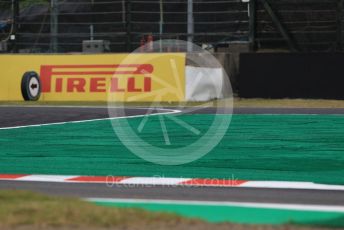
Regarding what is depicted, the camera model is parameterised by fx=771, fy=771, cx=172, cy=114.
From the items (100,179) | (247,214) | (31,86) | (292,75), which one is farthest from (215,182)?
(31,86)

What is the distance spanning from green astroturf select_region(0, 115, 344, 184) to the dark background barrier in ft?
21.5

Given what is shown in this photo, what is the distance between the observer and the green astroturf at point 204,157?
10328 millimetres

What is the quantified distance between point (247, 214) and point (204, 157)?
4534 mm

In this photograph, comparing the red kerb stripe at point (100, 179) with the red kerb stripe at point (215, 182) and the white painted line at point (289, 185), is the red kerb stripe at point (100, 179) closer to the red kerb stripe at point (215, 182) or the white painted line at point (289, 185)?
the red kerb stripe at point (215, 182)

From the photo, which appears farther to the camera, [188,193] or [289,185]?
[289,185]

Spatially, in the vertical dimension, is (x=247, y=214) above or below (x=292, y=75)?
above

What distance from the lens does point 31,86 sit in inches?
984

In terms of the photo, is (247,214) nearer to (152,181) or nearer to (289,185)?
(289,185)

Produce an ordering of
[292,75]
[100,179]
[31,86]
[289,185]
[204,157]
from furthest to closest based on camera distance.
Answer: [31,86] → [292,75] → [204,157] → [100,179] → [289,185]

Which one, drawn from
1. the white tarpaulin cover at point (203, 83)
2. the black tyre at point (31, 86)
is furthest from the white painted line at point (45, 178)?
the black tyre at point (31, 86)

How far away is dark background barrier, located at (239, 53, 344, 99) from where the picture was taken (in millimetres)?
24172

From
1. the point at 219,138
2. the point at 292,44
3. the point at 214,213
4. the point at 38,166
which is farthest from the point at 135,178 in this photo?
the point at 292,44

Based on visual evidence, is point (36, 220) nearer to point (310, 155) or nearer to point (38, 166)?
point (38, 166)

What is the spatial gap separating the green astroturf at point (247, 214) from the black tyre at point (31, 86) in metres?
17.3
